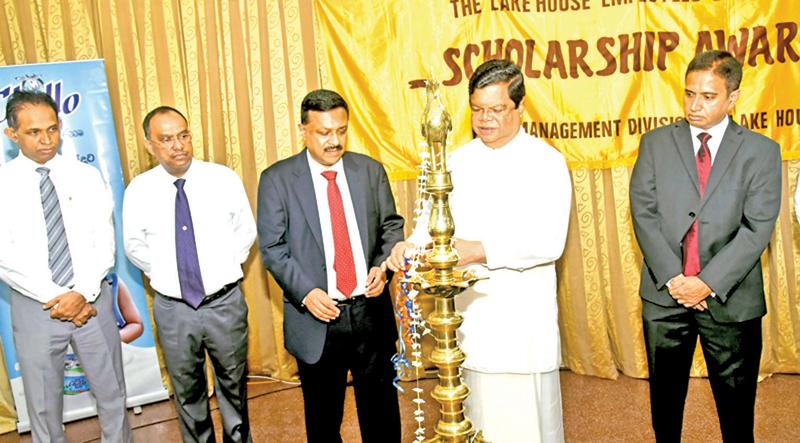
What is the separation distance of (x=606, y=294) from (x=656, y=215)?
5.34ft

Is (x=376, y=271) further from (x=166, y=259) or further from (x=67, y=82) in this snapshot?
(x=67, y=82)

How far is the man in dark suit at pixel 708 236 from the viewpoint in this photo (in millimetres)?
2916

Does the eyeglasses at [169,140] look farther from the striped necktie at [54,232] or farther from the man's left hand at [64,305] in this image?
the man's left hand at [64,305]

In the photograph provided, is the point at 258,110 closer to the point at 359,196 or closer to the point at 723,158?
the point at 359,196

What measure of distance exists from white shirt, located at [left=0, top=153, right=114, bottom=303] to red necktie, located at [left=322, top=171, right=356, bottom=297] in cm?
110

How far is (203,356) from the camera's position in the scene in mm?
3459

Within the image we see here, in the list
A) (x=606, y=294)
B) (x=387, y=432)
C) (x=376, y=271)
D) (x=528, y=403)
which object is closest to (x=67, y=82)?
(x=376, y=271)

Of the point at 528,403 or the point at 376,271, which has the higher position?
the point at 376,271

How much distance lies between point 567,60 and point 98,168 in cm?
262

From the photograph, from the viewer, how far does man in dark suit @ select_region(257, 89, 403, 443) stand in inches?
121

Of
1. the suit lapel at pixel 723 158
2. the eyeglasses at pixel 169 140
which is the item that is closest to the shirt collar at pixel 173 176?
the eyeglasses at pixel 169 140

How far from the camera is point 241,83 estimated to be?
457 centimetres

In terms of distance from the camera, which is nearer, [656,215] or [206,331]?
[656,215]

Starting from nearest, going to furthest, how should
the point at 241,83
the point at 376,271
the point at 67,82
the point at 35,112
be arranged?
the point at 376,271 < the point at 35,112 < the point at 67,82 < the point at 241,83
